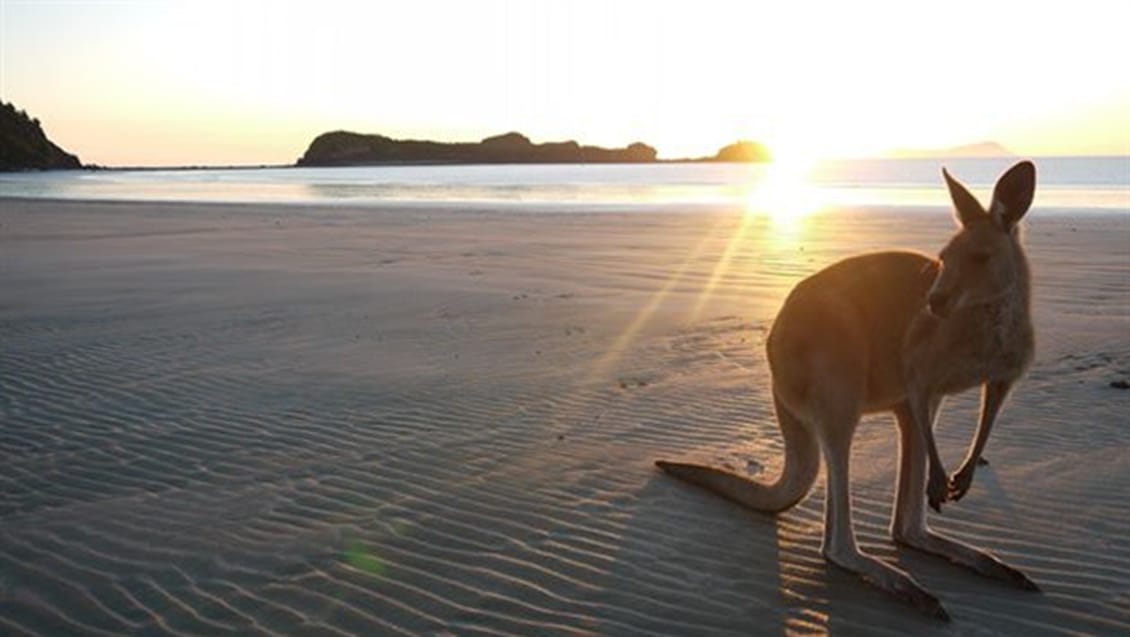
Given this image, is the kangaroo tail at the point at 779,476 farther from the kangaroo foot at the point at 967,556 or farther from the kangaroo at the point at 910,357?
the kangaroo foot at the point at 967,556

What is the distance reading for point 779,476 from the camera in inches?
157

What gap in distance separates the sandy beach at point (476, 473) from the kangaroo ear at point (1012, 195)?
1260mm

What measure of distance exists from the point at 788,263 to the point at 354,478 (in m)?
9.55

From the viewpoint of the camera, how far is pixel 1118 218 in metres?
21.4

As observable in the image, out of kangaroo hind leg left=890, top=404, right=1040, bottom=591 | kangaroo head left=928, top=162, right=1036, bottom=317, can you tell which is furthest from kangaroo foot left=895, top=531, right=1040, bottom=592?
kangaroo head left=928, top=162, right=1036, bottom=317

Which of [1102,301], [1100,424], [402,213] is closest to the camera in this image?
[1100,424]

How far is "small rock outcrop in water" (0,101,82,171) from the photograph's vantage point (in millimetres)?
100438

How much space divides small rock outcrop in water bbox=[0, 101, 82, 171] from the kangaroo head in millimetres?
112198

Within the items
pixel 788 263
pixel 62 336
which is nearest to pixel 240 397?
pixel 62 336

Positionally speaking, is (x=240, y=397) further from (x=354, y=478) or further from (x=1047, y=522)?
(x=1047, y=522)

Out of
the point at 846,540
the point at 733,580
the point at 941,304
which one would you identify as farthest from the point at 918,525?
the point at 941,304

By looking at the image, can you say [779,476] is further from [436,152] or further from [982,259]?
[436,152]

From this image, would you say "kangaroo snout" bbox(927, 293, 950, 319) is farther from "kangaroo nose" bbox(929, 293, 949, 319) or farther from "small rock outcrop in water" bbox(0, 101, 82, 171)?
"small rock outcrop in water" bbox(0, 101, 82, 171)

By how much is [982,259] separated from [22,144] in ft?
385
